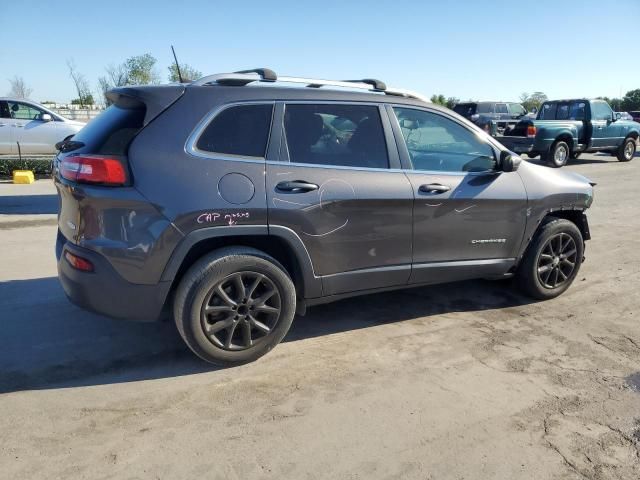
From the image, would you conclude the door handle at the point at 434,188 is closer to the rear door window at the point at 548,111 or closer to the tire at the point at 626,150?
the rear door window at the point at 548,111

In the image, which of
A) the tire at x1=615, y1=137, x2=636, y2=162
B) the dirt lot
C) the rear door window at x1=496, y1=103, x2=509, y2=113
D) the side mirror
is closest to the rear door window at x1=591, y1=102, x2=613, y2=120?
the tire at x1=615, y1=137, x2=636, y2=162

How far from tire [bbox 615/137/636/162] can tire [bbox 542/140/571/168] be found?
10.9 feet

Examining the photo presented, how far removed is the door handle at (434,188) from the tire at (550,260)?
1.16 meters

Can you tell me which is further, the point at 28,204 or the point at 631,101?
the point at 631,101

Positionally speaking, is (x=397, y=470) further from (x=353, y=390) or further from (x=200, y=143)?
(x=200, y=143)

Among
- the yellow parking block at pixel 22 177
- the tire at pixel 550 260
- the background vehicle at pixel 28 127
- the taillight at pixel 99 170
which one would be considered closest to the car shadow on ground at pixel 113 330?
the tire at pixel 550 260

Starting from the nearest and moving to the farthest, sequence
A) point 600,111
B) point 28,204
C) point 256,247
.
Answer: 1. point 256,247
2. point 28,204
3. point 600,111

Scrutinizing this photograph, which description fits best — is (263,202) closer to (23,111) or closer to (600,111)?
(23,111)

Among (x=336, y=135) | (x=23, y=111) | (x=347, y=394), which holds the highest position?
(x=23, y=111)

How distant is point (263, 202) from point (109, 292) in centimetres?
110

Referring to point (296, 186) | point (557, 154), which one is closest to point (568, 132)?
point (557, 154)

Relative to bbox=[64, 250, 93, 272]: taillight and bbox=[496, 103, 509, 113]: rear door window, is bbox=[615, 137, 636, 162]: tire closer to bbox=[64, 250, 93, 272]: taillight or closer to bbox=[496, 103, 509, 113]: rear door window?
bbox=[496, 103, 509, 113]: rear door window

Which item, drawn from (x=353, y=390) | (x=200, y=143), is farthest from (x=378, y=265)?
(x=200, y=143)

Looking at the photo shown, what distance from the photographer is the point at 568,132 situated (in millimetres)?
15953
